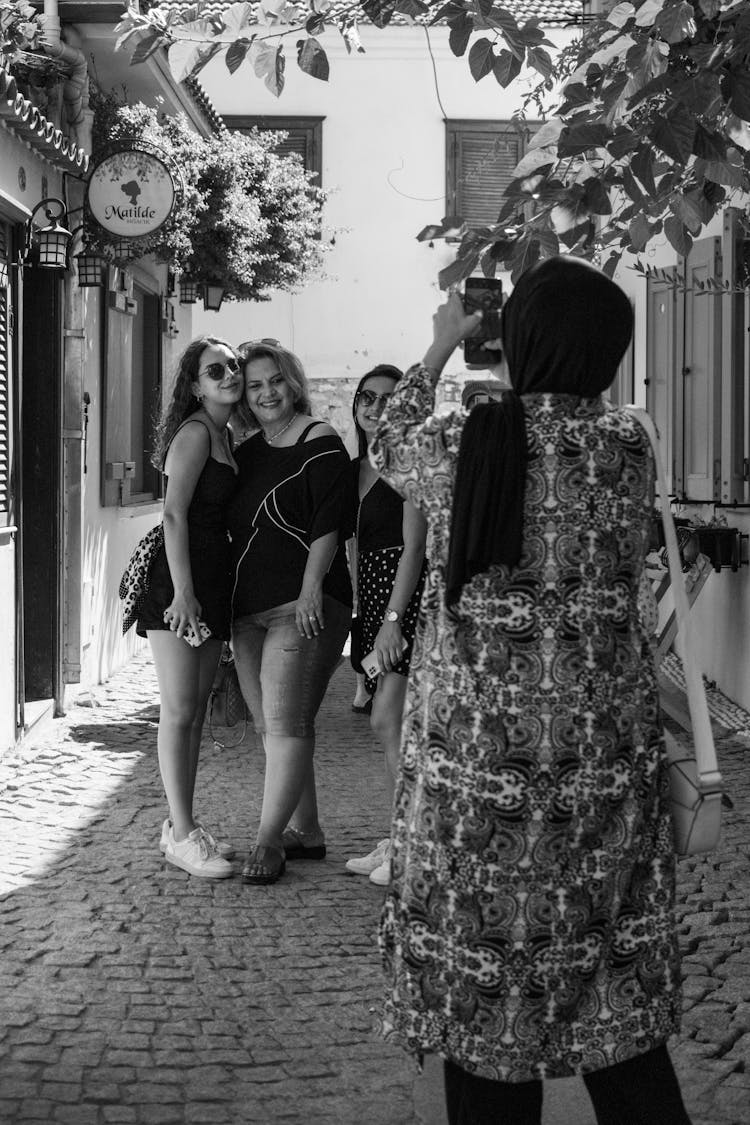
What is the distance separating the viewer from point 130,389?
41.7 feet

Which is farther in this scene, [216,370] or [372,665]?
[216,370]

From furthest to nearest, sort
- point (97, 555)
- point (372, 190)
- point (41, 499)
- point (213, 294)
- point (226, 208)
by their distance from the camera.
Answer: point (372, 190) < point (213, 294) < point (226, 208) < point (97, 555) < point (41, 499)

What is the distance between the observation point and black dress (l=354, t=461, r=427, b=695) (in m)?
5.30

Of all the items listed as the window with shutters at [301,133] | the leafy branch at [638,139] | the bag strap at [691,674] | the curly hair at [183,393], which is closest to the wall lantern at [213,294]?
the window with shutters at [301,133]

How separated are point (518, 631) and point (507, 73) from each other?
2.11 meters

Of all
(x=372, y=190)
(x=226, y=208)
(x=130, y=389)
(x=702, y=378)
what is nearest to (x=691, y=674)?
(x=702, y=378)

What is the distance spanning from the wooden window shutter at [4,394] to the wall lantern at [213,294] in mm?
4889

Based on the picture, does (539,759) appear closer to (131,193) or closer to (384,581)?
(384,581)

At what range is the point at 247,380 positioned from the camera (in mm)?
5434

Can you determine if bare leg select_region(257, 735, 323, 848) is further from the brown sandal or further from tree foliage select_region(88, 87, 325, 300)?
tree foliage select_region(88, 87, 325, 300)

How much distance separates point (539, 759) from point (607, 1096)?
609 millimetres

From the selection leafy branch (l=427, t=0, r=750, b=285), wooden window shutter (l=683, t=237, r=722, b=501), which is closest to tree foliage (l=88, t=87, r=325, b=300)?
wooden window shutter (l=683, t=237, r=722, b=501)

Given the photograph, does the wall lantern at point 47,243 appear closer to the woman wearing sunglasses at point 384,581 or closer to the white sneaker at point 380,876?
the woman wearing sunglasses at point 384,581

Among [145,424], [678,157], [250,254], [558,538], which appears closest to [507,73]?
[678,157]
